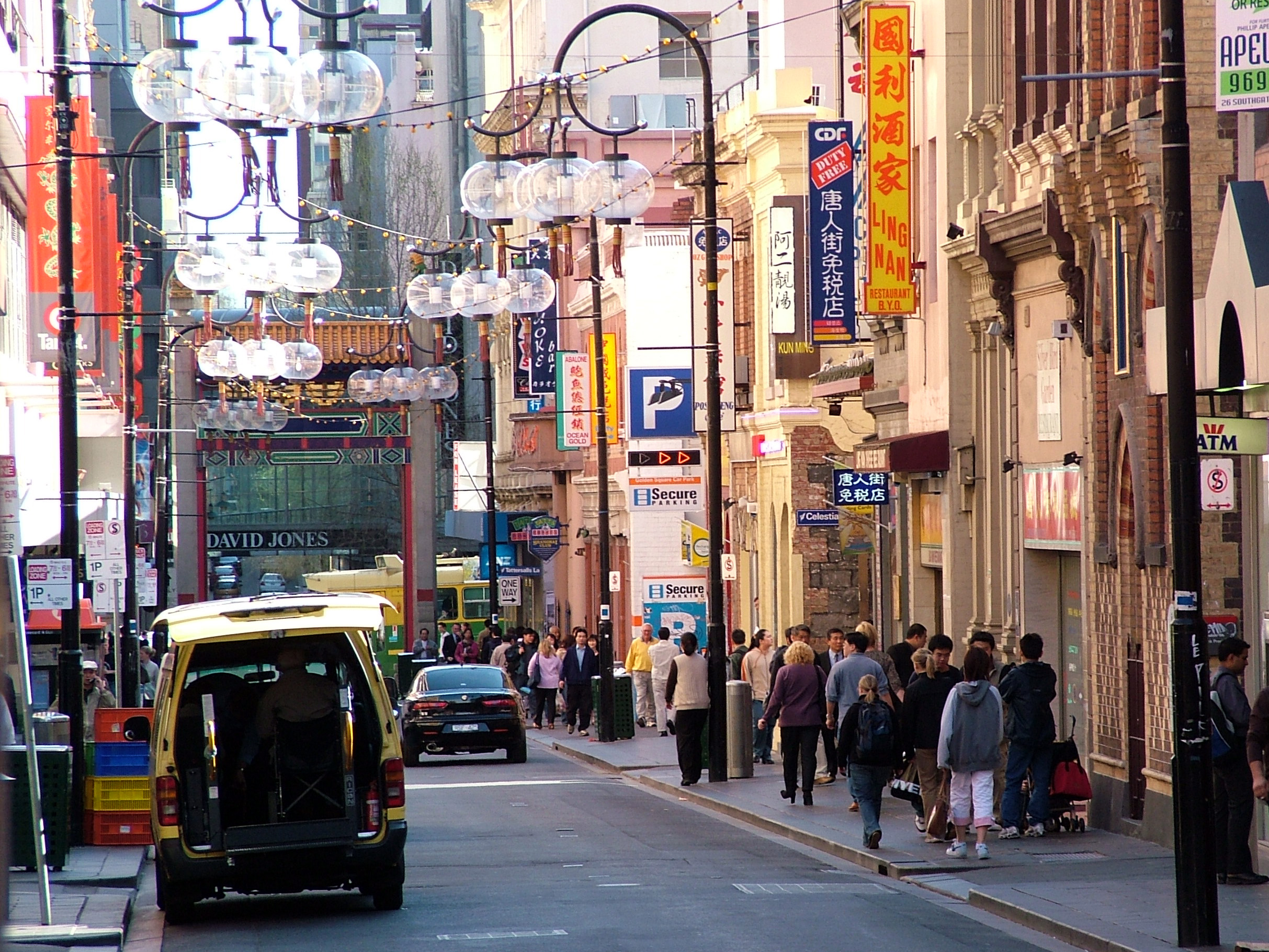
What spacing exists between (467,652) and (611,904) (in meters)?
39.2

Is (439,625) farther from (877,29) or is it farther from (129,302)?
(877,29)

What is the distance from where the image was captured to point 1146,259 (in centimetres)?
1903

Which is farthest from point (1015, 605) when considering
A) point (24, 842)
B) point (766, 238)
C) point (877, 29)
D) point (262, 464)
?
A: point (262, 464)

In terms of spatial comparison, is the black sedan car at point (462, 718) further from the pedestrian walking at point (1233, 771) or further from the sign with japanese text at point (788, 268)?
the pedestrian walking at point (1233, 771)

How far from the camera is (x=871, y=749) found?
18.2 metres

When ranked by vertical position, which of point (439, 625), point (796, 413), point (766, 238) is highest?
point (766, 238)

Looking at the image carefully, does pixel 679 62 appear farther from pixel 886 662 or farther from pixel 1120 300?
pixel 1120 300

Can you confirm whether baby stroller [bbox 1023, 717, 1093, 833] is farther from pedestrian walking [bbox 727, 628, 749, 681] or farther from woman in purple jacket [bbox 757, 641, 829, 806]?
pedestrian walking [bbox 727, 628, 749, 681]

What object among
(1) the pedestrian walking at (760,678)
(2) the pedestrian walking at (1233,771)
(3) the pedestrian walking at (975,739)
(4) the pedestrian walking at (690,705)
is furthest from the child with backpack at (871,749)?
(1) the pedestrian walking at (760,678)

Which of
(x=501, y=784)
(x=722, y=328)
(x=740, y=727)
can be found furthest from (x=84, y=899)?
(x=722, y=328)

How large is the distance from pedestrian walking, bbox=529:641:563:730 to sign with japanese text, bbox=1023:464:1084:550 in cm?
1855

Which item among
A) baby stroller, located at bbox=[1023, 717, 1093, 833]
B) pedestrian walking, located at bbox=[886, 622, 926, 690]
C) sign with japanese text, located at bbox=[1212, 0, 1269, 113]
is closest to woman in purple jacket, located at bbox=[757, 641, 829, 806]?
pedestrian walking, located at bbox=[886, 622, 926, 690]

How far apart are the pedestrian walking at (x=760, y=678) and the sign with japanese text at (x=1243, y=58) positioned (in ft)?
49.4

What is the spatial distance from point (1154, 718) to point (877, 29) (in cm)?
1122
